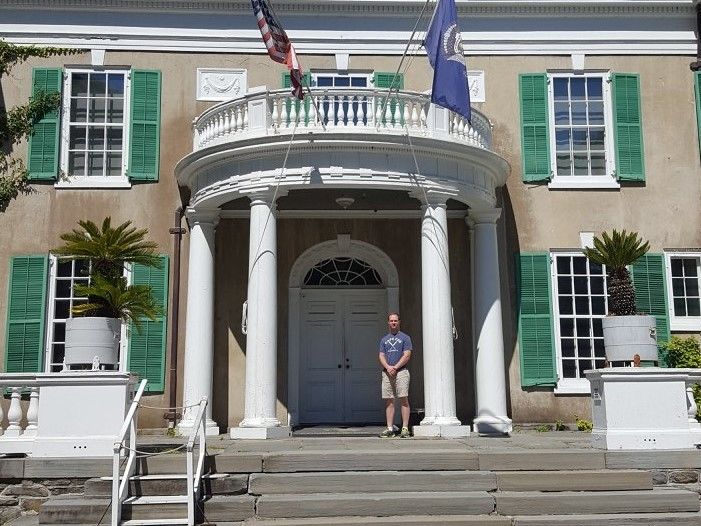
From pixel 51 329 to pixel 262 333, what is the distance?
4401mm

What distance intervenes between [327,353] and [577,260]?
4.72 m

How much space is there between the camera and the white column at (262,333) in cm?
1163

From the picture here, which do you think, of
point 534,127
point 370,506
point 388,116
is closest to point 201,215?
point 388,116

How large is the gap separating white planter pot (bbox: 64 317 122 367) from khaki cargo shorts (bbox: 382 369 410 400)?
4.22 m

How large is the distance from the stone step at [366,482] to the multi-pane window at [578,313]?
242 inches

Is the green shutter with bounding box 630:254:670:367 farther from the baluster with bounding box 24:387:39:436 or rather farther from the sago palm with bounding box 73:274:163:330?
the baluster with bounding box 24:387:39:436

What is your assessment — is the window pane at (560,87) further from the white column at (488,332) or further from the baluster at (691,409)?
the baluster at (691,409)

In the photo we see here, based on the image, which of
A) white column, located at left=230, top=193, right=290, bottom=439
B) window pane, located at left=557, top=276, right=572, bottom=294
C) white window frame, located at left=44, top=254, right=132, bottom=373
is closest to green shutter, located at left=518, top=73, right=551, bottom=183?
window pane, located at left=557, top=276, right=572, bottom=294

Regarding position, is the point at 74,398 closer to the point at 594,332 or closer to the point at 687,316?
the point at 594,332

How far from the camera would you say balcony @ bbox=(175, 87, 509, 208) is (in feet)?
39.8

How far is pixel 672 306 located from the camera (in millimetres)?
14664

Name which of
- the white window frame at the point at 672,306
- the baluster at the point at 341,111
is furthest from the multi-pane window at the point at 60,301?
the white window frame at the point at 672,306

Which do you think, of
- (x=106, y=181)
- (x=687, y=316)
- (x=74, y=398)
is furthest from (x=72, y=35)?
(x=687, y=316)

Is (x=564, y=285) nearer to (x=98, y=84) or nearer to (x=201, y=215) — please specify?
(x=201, y=215)
